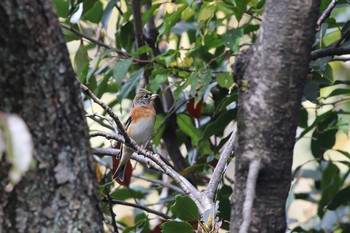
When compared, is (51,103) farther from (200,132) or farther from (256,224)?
(200,132)

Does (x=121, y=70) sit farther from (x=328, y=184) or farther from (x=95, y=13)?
(x=328, y=184)

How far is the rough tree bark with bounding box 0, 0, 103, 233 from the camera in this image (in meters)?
1.32

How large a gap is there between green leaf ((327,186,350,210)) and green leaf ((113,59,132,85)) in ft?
3.34

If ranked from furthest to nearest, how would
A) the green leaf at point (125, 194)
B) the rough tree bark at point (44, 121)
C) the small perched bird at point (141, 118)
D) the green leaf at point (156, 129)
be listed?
the small perched bird at point (141, 118) < the green leaf at point (156, 129) < the green leaf at point (125, 194) < the rough tree bark at point (44, 121)

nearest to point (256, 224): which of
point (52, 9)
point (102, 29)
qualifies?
point (52, 9)

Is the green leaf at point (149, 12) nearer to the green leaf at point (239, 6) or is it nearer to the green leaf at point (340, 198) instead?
the green leaf at point (239, 6)

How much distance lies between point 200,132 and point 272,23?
181 cm

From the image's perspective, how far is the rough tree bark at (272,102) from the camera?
1.43 metres

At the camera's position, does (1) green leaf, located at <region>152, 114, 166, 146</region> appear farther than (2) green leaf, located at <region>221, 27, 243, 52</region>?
Yes

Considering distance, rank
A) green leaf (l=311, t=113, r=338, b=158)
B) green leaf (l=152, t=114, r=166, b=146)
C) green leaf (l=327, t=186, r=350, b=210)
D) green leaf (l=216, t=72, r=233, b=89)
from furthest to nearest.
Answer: green leaf (l=152, t=114, r=166, b=146) < green leaf (l=311, t=113, r=338, b=158) < green leaf (l=327, t=186, r=350, b=210) < green leaf (l=216, t=72, r=233, b=89)

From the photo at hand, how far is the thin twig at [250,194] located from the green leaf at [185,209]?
647mm

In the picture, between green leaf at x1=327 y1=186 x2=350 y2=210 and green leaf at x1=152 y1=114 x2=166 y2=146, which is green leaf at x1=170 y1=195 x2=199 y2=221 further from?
green leaf at x1=152 y1=114 x2=166 y2=146

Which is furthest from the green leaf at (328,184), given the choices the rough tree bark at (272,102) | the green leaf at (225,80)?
the rough tree bark at (272,102)

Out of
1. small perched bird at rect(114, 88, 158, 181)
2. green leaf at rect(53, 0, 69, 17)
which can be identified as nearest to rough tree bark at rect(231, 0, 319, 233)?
green leaf at rect(53, 0, 69, 17)
